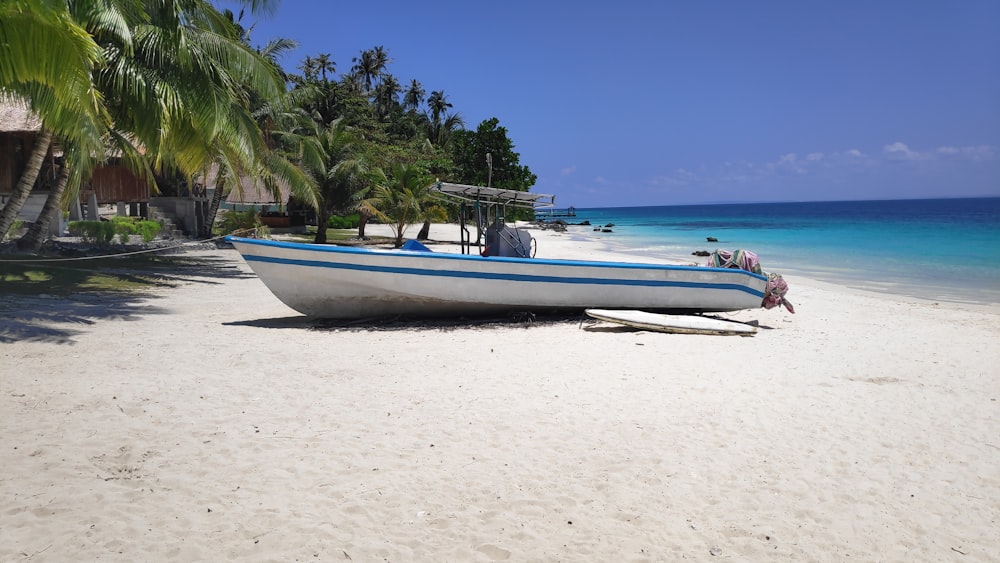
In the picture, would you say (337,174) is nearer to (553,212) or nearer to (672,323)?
(672,323)

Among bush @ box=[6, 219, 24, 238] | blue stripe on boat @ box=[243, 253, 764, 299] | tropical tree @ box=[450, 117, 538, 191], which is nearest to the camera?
blue stripe on boat @ box=[243, 253, 764, 299]

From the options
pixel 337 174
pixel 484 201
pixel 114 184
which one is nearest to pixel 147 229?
pixel 114 184

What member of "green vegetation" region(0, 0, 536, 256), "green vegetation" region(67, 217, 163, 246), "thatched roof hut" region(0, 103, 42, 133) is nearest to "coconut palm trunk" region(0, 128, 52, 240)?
"green vegetation" region(0, 0, 536, 256)

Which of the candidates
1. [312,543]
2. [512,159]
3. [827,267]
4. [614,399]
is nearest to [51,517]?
[312,543]

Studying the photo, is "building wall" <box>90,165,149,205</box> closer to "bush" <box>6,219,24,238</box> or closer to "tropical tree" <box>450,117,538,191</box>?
"bush" <box>6,219,24,238</box>

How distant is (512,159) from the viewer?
1303 inches

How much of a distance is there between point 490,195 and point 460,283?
157 cm

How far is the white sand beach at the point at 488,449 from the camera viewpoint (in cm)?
306

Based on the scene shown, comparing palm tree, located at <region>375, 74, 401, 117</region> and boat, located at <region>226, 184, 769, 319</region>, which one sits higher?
palm tree, located at <region>375, 74, 401, 117</region>

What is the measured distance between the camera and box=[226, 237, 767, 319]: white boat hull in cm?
829

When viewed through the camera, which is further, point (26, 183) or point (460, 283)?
point (26, 183)

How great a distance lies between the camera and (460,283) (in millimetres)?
8500

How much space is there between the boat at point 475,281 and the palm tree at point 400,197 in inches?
613

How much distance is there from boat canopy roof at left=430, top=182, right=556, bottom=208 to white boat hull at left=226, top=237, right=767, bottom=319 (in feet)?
3.69
